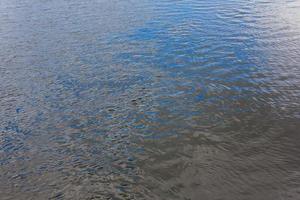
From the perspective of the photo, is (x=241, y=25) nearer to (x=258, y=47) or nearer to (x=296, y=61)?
(x=258, y=47)

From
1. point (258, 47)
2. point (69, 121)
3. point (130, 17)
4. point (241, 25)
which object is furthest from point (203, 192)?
point (130, 17)

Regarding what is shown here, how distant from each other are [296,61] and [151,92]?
8.05 m

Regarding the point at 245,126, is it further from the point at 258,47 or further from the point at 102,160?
the point at 258,47

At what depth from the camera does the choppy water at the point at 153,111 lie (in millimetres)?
8055

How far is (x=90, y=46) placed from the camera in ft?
61.1

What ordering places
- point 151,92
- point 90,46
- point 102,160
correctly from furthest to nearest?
point 90,46 < point 151,92 < point 102,160

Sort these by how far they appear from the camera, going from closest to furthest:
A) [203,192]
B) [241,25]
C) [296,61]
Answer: [203,192] < [296,61] < [241,25]

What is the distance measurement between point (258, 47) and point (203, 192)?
11.9m

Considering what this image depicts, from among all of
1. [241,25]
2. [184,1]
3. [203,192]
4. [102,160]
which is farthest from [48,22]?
[203,192]

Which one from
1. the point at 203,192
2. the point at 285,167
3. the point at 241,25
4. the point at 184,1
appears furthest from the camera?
the point at 184,1

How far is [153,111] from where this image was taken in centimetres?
1128

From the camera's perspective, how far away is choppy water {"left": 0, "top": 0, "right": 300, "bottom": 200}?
8.05m

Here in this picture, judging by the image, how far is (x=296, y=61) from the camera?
14.8 m

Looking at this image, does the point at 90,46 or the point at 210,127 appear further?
the point at 90,46
